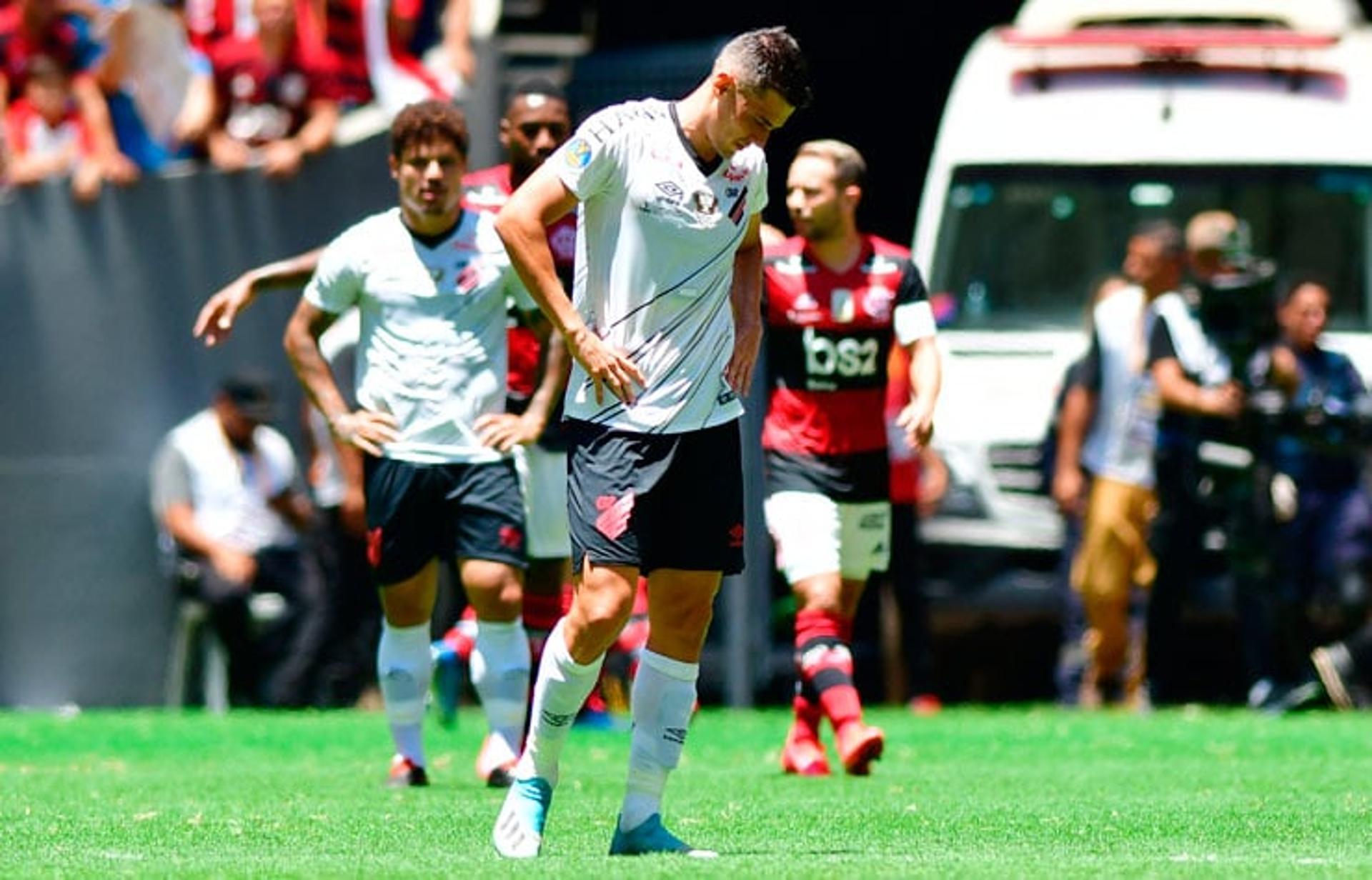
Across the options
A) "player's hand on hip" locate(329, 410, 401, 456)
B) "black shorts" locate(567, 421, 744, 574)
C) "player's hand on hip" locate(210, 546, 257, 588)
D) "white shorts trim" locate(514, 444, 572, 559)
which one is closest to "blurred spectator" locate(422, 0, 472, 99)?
"player's hand on hip" locate(210, 546, 257, 588)

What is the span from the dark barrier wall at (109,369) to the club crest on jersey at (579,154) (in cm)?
1003

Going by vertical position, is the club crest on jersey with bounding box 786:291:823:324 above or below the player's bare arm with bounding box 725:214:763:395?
below

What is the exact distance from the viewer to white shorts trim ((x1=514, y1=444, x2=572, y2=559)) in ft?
41.8

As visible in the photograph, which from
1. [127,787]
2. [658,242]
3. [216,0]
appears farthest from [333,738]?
[658,242]

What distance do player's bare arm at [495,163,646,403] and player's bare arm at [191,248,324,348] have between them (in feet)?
8.31

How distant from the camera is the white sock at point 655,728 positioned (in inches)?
359

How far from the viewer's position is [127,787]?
40.5ft

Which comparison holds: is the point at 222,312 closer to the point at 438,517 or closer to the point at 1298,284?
the point at 438,517

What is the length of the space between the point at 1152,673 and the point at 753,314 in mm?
9204

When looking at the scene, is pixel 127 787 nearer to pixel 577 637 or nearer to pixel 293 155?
pixel 577 637

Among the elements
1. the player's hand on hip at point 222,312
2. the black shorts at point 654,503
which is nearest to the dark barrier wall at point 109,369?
the player's hand on hip at point 222,312

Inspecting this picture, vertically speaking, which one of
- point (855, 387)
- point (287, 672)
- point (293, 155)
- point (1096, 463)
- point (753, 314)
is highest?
point (753, 314)

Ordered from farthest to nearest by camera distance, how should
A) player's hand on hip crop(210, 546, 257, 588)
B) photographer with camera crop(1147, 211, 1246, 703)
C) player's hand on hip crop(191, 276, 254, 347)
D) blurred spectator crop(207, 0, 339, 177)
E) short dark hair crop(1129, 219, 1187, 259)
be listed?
blurred spectator crop(207, 0, 339, 177) → player's hand on hip crop(210, 546, 257, 588) → short dark hair crop(1129, 219, 1187, 259) → photographer with camera crop(1147, 211, 1246, 703) → player's hand on hip crop(191, 276, 254, 347)

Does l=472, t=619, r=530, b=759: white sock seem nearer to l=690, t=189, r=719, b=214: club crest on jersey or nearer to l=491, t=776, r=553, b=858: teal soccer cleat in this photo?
l=491, t=776, r=553, b=858: teal soccer cleat
